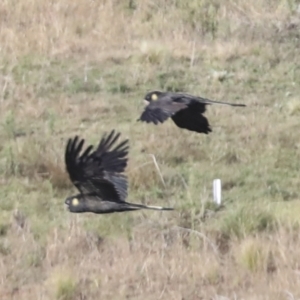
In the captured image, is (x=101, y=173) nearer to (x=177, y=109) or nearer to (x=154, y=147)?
(x=177, y=109)

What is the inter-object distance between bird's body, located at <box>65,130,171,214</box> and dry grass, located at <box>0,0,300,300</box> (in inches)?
51.5

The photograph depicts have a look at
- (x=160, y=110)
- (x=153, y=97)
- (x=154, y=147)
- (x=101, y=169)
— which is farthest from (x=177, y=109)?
(x=154, y=147)

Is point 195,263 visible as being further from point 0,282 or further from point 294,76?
point 294,76

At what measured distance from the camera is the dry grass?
6.63 m

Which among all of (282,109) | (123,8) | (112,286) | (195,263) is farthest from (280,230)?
(123,8)

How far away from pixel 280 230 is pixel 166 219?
0.81 m

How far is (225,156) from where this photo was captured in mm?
8711

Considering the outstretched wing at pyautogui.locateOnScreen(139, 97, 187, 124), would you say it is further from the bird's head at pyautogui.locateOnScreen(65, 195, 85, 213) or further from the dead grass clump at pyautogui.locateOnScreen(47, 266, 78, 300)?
the dead grass clump at pyautogui.locateOnScreen(47, 266, 78, 300)

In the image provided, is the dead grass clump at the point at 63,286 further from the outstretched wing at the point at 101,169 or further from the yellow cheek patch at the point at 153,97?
the yellow cheek patch at the point at 153,97

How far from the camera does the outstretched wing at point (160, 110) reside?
5410 mm

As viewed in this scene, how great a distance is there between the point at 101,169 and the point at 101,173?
0.07 ft

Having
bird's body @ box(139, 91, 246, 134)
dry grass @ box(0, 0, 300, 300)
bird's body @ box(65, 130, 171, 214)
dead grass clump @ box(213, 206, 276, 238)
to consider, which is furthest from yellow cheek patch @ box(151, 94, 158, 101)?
dead grass clump @ box(213, 206, 276, 238)

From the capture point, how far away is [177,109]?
5477mm

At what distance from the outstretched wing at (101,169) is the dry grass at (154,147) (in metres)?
1.39
